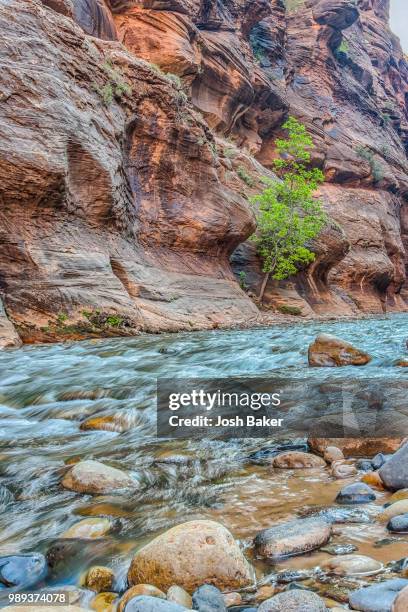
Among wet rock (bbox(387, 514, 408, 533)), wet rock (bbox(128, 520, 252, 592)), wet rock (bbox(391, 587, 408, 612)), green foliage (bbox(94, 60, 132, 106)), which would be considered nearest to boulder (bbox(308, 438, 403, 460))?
wet rock (bbox(387, 514, 408, 533))

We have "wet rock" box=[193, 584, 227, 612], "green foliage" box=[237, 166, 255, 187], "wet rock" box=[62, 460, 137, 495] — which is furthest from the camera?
"green foliage" box=[237, 166, 255, 187]

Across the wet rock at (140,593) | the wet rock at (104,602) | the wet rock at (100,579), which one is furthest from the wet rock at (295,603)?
the wet rock at (100,579)

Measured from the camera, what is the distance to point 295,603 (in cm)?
164

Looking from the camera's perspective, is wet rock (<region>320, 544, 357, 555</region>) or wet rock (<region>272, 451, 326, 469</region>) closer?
wet rock (<region>320, 544, 357, 555</region>)

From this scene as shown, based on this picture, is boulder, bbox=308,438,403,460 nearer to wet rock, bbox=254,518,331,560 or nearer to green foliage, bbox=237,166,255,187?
wet rock, bbox=254,518,331,560

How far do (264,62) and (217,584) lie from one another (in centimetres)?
4188

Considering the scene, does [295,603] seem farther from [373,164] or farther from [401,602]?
[373,164]

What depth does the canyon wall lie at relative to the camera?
464 inches

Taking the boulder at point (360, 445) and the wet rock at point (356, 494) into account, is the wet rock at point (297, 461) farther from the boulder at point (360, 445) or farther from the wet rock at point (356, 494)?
the wet rock at point (356, 494)

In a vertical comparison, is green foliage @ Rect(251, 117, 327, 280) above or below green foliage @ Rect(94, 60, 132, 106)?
below

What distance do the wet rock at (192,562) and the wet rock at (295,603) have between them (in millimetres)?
326

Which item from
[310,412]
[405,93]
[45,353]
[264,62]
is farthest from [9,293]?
[405,93]

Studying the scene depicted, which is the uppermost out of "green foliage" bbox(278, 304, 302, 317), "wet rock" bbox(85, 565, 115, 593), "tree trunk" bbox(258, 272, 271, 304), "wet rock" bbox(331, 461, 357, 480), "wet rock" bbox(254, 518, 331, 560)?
"wet rock" bbox(254, 518, 331, 560)

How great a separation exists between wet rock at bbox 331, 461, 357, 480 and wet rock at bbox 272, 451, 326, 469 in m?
0.14
